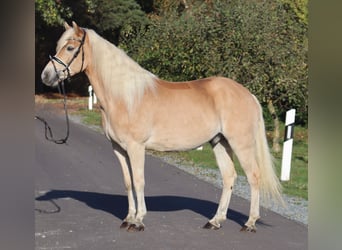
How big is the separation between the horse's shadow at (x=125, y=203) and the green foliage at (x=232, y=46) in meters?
1.85

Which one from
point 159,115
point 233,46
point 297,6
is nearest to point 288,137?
point 233,46

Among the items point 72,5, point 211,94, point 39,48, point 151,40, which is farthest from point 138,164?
point 72,5

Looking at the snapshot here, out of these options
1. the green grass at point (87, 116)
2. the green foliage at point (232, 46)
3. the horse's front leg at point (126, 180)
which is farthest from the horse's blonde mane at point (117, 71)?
the green grass at point (87, 116)

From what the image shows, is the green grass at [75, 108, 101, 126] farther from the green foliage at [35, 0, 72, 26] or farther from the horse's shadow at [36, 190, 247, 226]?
the green foliage at [35, 0, 72, 26]

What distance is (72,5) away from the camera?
8133 mm

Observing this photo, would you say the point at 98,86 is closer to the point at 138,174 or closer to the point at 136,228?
the point at 138,174

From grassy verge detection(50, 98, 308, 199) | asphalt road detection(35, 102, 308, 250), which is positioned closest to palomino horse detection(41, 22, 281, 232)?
asphalt road detection(35, 102, 308, 250)

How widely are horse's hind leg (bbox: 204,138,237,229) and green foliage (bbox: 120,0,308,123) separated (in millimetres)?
2527

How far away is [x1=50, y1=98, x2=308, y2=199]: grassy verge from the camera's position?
757 centimetres

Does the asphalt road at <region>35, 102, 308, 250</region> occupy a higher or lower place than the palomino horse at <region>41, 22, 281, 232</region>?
lower

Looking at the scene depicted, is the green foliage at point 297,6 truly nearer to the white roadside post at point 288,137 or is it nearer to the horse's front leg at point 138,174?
the white roadside post at point 288,137

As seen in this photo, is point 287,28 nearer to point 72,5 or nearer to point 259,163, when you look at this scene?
point 72,5
